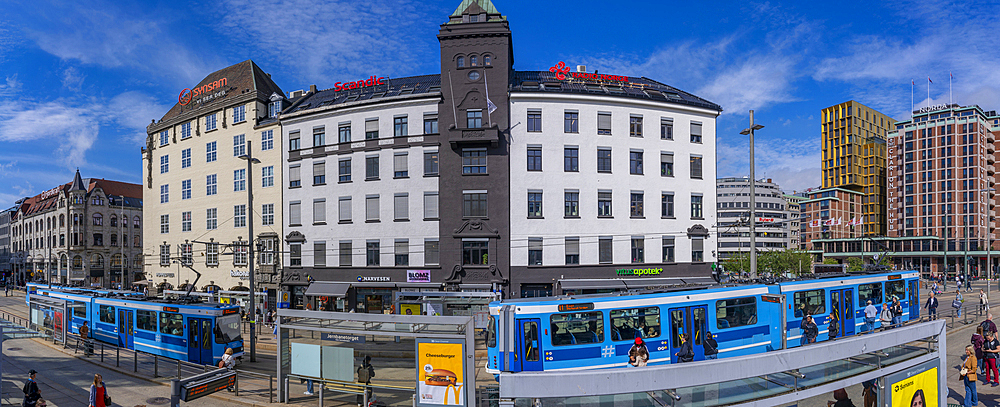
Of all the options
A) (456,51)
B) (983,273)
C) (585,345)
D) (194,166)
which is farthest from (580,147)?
(983,273)

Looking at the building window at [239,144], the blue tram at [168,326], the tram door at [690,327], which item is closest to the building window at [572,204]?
the tram door at [690,327]

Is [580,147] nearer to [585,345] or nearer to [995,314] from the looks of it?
[585,345]

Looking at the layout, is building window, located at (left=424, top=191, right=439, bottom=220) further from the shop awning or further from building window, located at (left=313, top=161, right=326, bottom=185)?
building window, located at (left=313, top=161, right=326, bottom=185)

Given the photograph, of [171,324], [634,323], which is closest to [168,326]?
[171,324]

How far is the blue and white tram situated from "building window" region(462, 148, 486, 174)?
19498 millimetres

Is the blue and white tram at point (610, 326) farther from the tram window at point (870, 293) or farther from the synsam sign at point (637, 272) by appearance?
the synsam sign at point (637, 272)

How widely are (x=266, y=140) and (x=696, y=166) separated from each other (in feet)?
118

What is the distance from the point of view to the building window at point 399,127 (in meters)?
36.9

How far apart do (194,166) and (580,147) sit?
126ft

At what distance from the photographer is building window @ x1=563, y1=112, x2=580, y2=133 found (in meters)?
35.5

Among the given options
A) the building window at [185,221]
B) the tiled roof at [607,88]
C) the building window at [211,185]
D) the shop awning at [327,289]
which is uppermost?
the tiled roof at [607,88]

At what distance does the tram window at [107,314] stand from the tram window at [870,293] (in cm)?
3665

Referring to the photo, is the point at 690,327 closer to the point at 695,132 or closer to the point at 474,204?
the point at 474,204

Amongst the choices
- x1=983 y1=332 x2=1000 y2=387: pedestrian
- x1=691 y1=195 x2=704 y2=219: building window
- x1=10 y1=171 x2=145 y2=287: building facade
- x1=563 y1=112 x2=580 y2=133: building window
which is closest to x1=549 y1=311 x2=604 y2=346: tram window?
x1=983 y1=332 x2=1000 y2=387: pedestrian
